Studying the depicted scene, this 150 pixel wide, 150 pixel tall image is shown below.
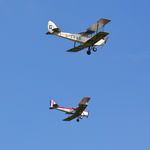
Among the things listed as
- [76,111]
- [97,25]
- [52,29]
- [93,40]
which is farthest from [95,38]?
[76,111]

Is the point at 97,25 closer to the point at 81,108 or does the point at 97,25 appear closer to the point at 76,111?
the point at 81,108

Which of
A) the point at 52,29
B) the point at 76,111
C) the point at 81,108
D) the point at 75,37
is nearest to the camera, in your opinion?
the point at 52,29

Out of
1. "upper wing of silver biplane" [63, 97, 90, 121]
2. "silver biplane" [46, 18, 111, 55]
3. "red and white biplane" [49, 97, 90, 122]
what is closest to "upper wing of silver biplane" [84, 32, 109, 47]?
"silver biplane" [46, 18, 111, 55]

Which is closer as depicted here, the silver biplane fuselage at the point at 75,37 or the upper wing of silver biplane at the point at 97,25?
the upper wing of silver biplane at the point at 97,25

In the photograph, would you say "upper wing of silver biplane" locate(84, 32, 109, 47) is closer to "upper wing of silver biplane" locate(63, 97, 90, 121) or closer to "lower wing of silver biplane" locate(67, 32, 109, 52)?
"lower wing of silver biplane" locate(67, 32, 109, 52)

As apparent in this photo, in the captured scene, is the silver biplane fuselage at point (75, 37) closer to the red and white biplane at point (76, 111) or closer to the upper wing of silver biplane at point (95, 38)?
the upper wing of silver biplane at point (95, 38)

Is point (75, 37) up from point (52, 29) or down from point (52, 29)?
down

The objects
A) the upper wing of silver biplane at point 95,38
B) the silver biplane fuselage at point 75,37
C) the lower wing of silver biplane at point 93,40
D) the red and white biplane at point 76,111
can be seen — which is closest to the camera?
the upper wing of silver biplane at point 95,38

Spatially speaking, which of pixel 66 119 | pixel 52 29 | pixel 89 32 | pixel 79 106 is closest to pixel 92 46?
pixel 89 32

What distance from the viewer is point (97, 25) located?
49.5 m

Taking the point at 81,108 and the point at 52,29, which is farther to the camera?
the point at 81,108

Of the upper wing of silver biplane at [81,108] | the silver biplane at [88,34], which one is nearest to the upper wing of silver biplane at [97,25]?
the silver biplane at [88,34]

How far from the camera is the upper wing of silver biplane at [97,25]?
1908 inches

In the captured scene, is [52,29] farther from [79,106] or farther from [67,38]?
[79,106]
